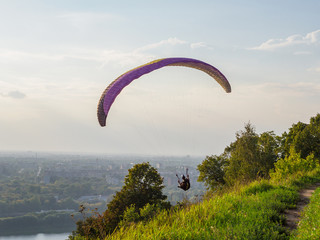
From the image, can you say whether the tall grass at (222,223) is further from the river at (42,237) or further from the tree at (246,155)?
the river at (42,237)

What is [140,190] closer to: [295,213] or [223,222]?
[295,213]

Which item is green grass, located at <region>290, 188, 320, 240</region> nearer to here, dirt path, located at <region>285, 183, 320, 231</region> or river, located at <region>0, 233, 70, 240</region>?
dirt path, located at <region>285, 183, 320, 231</region>

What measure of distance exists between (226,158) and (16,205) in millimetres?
137975

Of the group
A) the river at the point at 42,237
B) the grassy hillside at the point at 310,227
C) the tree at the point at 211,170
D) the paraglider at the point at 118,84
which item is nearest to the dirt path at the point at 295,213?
the grassy hillside at the point at 310,227

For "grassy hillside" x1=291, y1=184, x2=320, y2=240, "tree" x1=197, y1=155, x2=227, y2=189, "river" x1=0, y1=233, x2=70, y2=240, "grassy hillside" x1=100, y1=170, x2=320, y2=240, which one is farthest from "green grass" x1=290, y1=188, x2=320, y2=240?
"river" x1=0, y1=233, x2=70, y2=240

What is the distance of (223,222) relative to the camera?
7059 millimetres

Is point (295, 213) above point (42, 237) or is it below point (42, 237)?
above

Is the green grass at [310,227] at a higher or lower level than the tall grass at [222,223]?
higher

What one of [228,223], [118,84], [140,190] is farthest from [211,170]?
[228,223]

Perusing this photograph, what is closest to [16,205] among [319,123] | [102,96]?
[319,123]

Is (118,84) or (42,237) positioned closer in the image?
(118,84)

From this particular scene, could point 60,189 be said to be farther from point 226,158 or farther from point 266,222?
point 266,222

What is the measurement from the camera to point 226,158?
152 feet

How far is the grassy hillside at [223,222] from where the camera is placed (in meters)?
6.02
